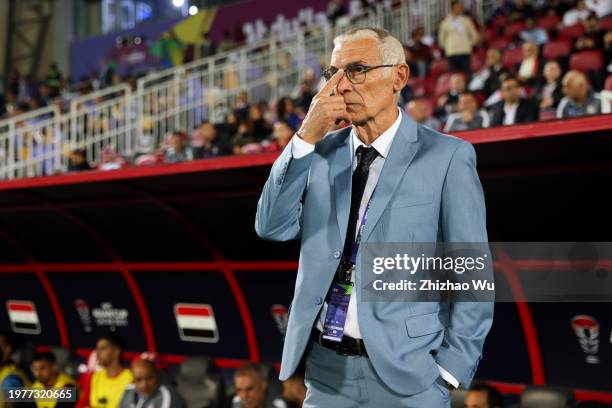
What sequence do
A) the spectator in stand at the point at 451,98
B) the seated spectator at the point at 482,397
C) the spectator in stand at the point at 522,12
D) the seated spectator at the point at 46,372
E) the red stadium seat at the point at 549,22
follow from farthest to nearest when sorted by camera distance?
the spectator in stand at the point at 522,12 < the red stadium seat at the point at 549,22 < the spectator in stand at the point at 451,98 < the seated spectator at the point at 46,372 < the seated spectator at the point at 482,397

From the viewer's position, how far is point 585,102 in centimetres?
736

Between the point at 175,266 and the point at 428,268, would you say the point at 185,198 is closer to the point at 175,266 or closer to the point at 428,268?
the point at 175,266

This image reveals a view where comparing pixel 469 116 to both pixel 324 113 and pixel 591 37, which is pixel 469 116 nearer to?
pixel 591 37

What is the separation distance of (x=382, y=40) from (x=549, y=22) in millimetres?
10462

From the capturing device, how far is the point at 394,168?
99.3 inches

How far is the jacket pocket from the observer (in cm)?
242

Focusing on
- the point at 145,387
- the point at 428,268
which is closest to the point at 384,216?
the point at 428,268

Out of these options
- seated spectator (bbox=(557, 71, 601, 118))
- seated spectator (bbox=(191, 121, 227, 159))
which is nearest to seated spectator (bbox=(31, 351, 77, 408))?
seated spectator (bbox=(191, 121, 227, 159))

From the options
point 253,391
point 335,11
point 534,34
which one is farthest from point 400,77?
point 335,11

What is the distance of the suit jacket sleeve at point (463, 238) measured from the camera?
7.89 feet

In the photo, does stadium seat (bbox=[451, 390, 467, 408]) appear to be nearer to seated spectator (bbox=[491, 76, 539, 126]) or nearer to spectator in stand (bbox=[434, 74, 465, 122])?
seated spectator (bbox=[491, 76, 539, 126])

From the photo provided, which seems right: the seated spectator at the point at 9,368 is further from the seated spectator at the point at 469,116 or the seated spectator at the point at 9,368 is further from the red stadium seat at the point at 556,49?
the red stadium seat at the point at 556,49

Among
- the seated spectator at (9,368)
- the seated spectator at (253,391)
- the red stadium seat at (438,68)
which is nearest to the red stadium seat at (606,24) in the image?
the red stadium seat at (438,68)

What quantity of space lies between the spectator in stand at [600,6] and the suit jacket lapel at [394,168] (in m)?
9.72
